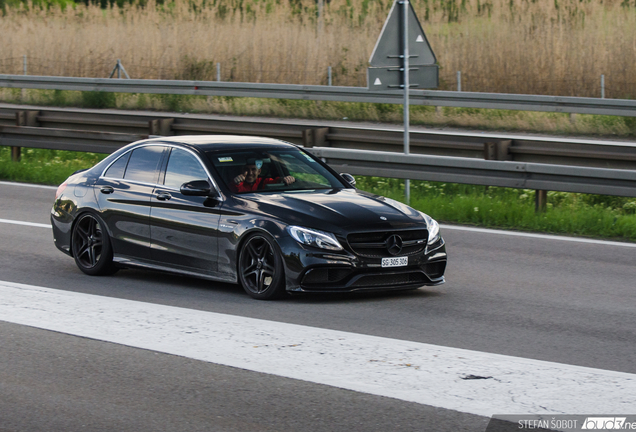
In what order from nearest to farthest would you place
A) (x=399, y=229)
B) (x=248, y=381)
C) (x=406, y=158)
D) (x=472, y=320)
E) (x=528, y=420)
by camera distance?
1. (x=528, y=420)
2. (x=248, y=381)
3. (x=472, y=320)
4. (x=399, y=229)
5. (x=406, y=158)

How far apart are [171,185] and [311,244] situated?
183 centimetres

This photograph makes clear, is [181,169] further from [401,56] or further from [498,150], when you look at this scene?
[498,150]

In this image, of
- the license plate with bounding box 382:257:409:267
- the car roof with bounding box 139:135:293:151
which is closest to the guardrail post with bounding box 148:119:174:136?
the car roof with bounding box 139:135:293:151

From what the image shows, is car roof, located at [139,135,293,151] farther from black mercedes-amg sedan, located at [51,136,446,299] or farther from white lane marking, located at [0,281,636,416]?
white lane marking, located at [0,281,636,416]

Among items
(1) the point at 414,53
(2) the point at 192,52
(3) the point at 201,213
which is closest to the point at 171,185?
(3) the point at 201,213

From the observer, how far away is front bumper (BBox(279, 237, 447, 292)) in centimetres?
819

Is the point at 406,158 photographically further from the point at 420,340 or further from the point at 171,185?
the point at 420,340

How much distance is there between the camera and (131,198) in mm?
9578

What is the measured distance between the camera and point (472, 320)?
7.87 metres

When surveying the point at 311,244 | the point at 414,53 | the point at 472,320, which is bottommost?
the point at 472,320

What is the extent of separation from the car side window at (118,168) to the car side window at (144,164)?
6 cm

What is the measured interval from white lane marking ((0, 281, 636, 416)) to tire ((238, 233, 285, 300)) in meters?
0.66

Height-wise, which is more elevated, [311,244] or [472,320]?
[311,244]

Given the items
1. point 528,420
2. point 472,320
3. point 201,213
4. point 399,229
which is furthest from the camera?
point 201,213
